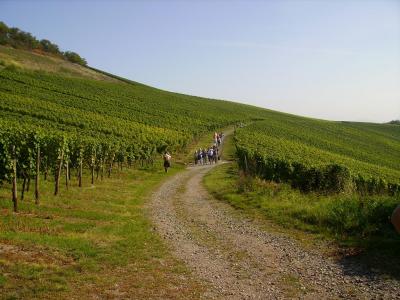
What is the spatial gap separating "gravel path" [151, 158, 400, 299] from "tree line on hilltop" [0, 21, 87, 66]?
4092 inches

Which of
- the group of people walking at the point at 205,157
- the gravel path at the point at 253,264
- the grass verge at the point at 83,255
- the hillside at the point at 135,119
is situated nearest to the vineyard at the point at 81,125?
the hillside at the point at 135,119

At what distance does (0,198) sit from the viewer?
17.9m

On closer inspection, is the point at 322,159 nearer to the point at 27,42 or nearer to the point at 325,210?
the point at 325,210

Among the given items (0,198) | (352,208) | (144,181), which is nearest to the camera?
(352,208)

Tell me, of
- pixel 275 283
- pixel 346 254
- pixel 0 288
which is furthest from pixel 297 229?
pixel 0 288

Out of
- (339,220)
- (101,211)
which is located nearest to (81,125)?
(101,211)

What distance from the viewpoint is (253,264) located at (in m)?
11.6

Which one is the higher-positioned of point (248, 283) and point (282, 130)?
point (282, 130)

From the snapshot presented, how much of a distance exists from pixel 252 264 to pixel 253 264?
1.1 inches

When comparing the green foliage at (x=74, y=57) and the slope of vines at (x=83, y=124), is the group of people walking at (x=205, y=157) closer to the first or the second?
the slope of vines at (x=83, y=124)

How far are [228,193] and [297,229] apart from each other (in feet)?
29.6

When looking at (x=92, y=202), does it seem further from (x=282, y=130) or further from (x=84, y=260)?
(x=282, y=130)

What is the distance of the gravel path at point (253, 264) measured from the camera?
9.41 metres

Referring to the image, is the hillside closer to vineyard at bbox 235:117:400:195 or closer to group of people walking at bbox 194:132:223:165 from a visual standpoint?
vineyard at bbox 235:117:400:195
